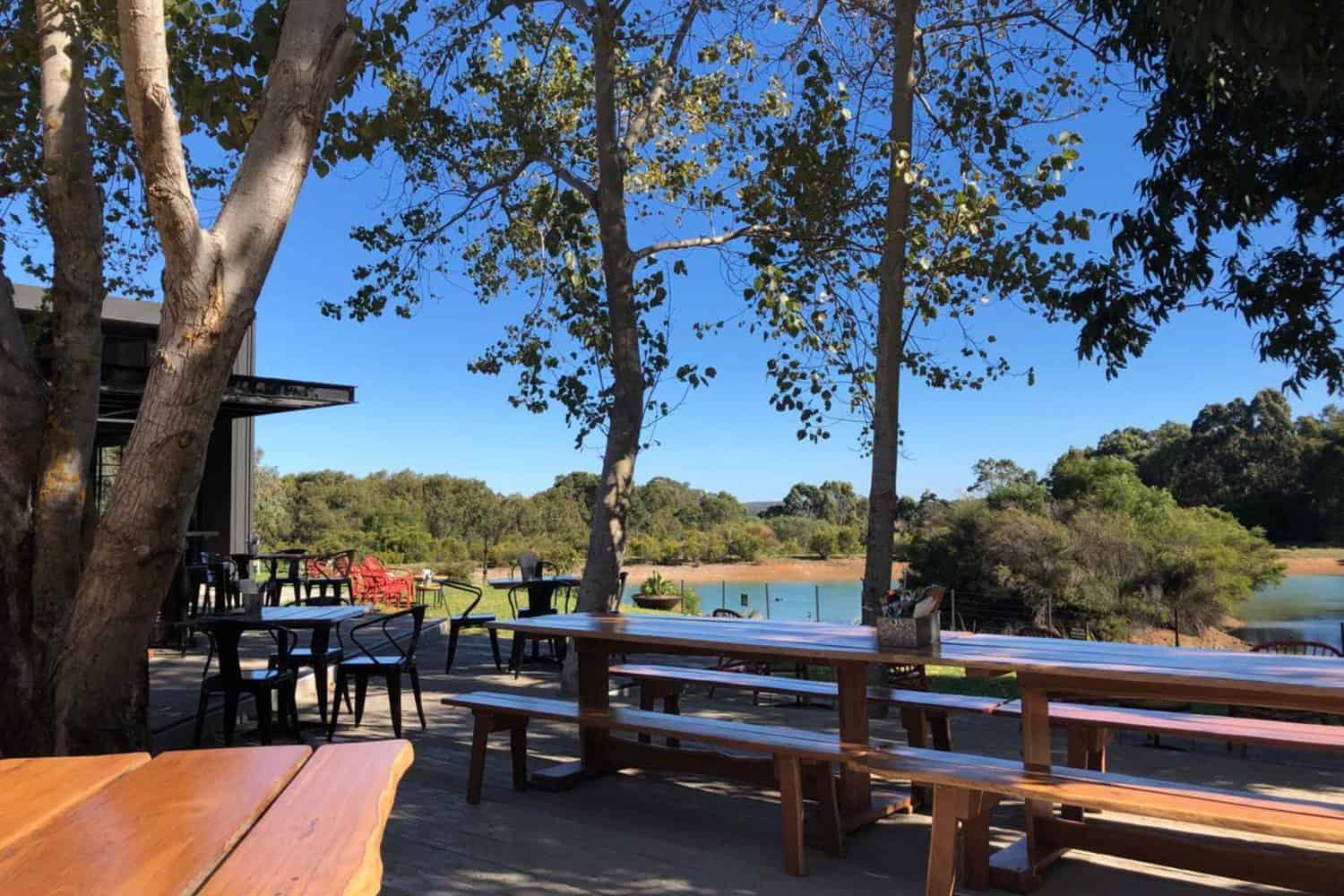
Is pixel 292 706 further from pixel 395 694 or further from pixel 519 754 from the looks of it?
pixel 519 754

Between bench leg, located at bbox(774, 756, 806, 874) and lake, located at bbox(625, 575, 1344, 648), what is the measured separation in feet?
23.4

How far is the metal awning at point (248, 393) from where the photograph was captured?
9.84 meters

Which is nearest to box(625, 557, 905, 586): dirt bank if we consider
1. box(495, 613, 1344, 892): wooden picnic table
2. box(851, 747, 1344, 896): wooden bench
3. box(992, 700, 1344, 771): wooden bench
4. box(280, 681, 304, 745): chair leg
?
box(280, 681, 304, 745): chair leg

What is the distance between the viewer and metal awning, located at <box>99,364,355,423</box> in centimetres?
984

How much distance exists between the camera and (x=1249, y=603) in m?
18.1

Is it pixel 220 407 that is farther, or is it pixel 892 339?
pixel 220 407

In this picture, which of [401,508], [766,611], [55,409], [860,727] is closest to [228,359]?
[55,409]

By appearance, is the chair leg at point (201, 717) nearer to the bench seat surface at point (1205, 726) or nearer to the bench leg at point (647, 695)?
the bench leg at point (647, 695)

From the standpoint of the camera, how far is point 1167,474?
28.3m

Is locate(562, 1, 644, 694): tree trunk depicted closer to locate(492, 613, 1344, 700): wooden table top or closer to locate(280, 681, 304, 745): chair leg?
locate(280, 681, 304, 745): chair leg

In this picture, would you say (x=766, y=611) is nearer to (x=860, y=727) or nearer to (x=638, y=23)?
(x=638, y=23)

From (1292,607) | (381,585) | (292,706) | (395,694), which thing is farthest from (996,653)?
(1292,607)

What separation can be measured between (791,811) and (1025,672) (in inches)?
38.4

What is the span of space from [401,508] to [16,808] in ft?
87.2
